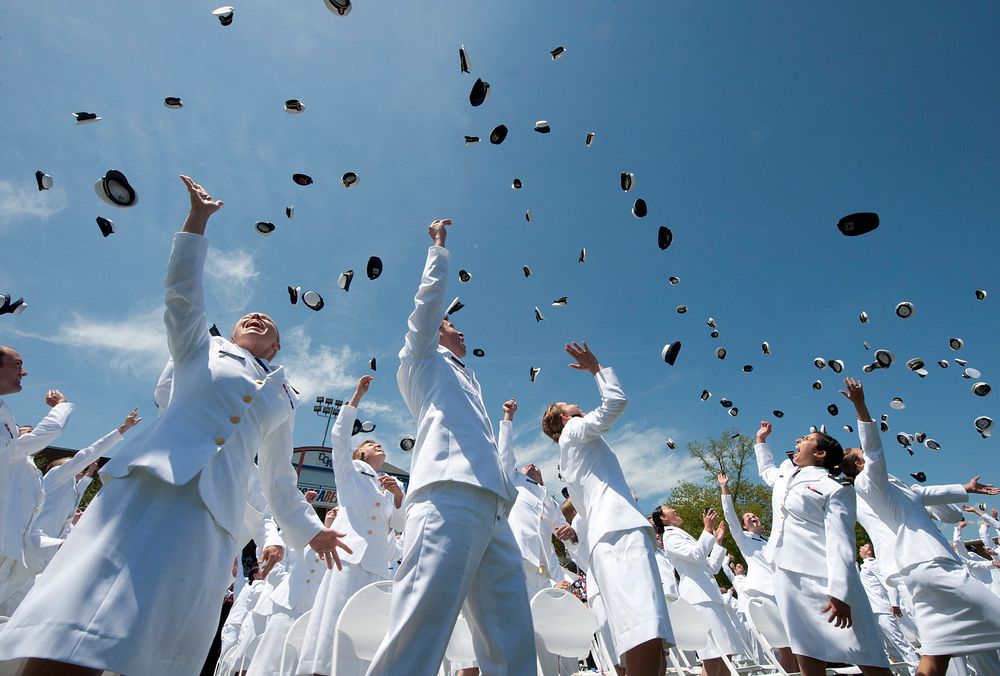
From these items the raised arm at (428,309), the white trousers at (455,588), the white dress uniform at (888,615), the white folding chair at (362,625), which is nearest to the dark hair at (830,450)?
the white trousers at (455,588)

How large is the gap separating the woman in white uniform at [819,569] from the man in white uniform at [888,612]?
504cm

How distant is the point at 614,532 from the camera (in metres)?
3.96

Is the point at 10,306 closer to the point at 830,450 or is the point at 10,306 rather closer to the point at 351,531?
the point at 351,531

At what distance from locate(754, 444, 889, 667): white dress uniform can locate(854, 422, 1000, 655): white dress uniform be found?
0.77 m

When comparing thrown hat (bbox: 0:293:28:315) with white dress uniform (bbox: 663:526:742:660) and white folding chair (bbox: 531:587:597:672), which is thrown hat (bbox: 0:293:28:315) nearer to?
white folding chair (bbox: 531:587:597:672)

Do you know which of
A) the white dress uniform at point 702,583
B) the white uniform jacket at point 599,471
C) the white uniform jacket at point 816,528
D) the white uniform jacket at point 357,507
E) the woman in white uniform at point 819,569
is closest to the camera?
the white uniform jacket at point 599,471

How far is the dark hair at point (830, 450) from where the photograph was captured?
5234mm

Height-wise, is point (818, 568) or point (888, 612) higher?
point (888, 612)

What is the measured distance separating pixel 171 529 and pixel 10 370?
14.1 ft

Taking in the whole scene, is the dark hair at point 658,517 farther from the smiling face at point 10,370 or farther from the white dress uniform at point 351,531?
the smiling face at point 10,370

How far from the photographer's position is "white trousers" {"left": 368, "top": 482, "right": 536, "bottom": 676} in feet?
8.20

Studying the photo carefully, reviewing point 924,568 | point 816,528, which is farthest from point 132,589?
point 924,568

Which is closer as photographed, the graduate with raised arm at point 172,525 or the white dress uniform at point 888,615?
the graduate with raised arm at point 172,525

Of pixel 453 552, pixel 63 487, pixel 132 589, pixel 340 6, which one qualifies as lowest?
pixel 132 589
